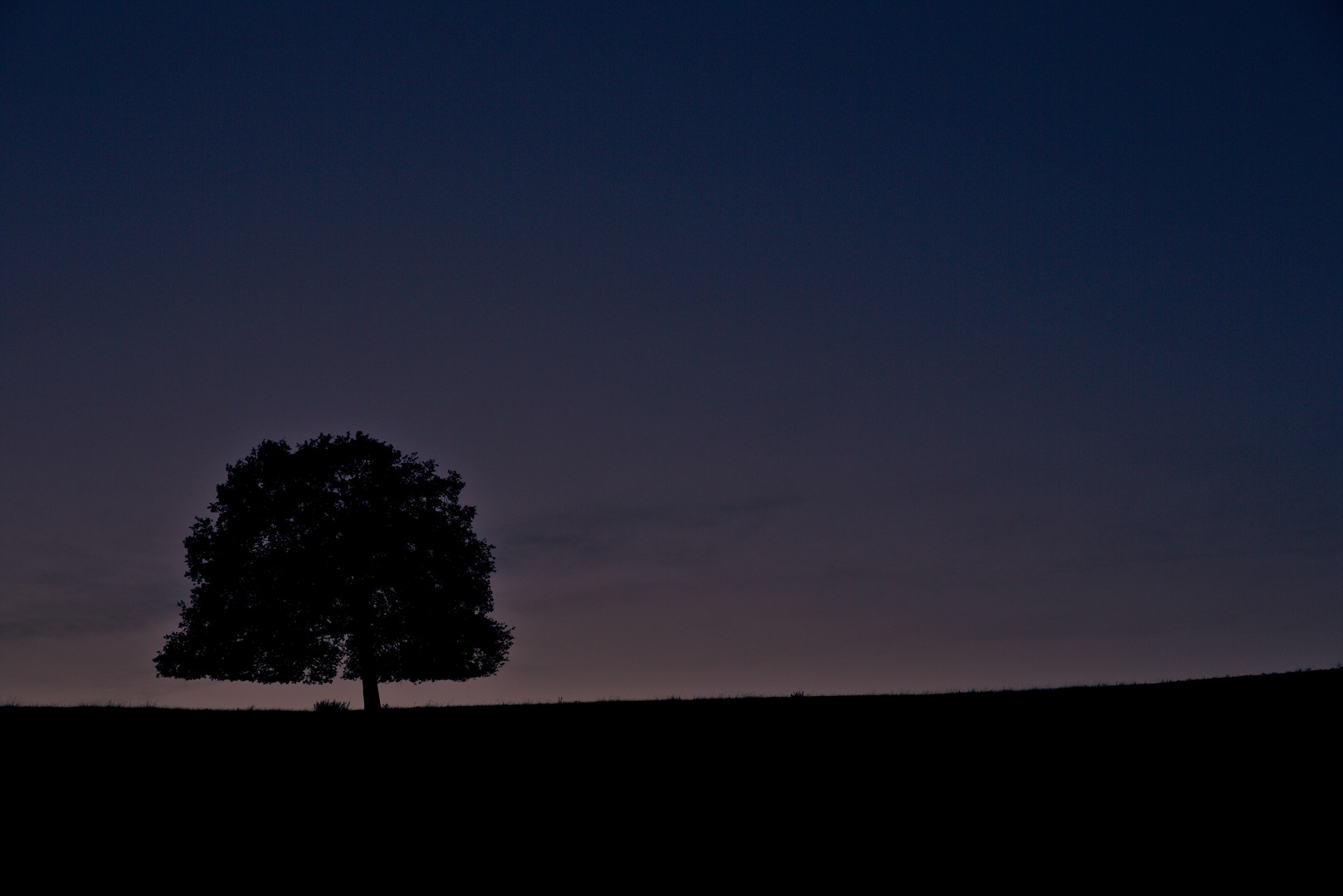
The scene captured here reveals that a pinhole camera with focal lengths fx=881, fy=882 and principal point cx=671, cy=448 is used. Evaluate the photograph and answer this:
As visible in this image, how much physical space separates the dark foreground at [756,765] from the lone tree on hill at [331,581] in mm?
8264

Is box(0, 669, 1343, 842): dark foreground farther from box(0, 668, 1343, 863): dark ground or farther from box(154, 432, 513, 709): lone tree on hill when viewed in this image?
box(154, 432, 513, 709): lone tree on hill

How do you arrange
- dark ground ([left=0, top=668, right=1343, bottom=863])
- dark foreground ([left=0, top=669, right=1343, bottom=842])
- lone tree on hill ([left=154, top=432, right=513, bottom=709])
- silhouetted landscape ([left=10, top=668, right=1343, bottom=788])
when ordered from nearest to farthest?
dark ground ([left=0, top=668, right=1343, bottom=863])
dark foreground ([left=0, top=669, right=1343, bottom=842])
silhouetted landscape ([left=10, top=668, right=1343, bottom=788])
lone tree on hill ([left=154, top=432, right=513, bottom=709])

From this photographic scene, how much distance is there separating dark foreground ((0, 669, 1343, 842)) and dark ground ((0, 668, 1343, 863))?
0.06 metres

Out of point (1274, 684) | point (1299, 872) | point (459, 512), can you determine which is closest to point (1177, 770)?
point (1299, 872)

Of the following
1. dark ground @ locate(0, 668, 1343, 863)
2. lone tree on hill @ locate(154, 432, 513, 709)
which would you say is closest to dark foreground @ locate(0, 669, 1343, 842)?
dark ground @ locate(0, 668, 1343, 863)

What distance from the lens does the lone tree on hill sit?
32.6 metres

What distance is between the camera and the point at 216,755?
62.8 feet

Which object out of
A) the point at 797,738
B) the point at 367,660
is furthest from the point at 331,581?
the point at 797,738

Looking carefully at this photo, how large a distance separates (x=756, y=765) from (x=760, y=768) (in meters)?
0.29

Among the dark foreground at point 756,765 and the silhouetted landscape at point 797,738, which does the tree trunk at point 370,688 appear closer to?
the silhouetted landscape at point 797,738

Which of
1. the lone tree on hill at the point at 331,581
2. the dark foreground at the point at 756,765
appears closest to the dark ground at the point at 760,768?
the dark foreground at the point at 756,765

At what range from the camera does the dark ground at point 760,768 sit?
13609mm

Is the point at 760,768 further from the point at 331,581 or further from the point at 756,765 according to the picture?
the point at 331,581

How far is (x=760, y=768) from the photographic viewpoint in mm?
17031
